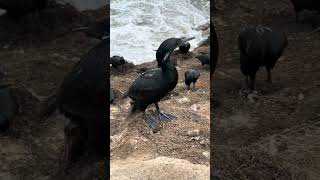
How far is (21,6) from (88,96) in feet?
19.5

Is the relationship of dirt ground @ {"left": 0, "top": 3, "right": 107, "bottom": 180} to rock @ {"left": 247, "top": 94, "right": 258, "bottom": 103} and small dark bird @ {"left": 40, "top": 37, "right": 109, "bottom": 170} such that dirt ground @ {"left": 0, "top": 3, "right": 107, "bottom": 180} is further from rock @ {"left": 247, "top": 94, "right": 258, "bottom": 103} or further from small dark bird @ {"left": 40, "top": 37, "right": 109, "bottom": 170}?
rock @ {"left": 247, "top": 94, "right": 258, "bottom": 103}

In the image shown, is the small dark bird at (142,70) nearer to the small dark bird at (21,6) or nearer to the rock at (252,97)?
the rock at (252,97)

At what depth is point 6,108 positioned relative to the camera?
740cm

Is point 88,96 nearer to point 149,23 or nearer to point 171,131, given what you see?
point 171,131

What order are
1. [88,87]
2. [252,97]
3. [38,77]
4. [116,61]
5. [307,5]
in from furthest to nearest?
[307,5], [116,61], [38,77], [252,97], [88,87]

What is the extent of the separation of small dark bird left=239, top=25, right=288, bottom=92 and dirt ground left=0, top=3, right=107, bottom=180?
2890mm

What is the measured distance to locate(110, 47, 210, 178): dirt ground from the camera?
22.3 ft

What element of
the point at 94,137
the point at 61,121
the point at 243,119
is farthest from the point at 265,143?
the point at 61,121

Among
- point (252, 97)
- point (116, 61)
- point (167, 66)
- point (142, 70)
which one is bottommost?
point (142, 70)

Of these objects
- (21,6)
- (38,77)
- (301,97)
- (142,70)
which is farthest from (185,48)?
(21,6)

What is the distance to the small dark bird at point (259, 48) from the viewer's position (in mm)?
8000

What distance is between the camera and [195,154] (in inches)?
265

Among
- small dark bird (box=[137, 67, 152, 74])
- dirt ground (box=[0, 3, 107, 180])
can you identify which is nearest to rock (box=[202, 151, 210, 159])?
dirt ground (box=[0, 3, 107, 180])

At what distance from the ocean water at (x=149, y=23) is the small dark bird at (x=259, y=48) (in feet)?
8.04
